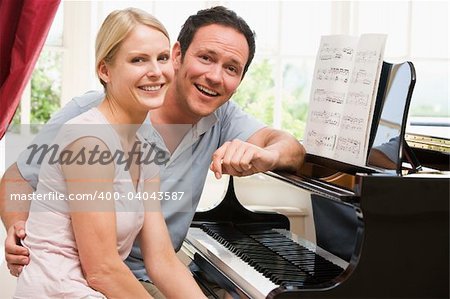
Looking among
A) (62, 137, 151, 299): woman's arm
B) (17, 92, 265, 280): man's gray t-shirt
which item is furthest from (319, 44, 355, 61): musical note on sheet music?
(62, 137, 151, 299): woman's arm

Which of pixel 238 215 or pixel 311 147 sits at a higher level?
pixel 311 147

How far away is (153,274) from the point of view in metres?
2.31

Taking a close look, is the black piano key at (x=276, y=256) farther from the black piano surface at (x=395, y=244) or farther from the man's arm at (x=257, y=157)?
the man's arm at (x=257, y=157)

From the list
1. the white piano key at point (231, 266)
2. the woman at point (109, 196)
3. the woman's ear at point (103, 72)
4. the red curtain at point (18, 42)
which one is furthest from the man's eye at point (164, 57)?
the red curtain at point (18, 42)

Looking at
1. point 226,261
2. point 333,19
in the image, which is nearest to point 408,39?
point 333,19

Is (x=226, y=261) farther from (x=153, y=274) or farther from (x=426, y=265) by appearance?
(x=426, y=265)

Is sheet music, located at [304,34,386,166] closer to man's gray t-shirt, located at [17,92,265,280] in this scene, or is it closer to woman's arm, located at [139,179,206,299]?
man's gray t-shirt, located at [17,92,265,280]

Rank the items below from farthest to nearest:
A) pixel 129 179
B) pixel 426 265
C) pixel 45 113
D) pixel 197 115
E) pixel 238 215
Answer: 1. pixel 45 113
2. pixel 238 215
3. pixel 197 115
4. pixel 129 179
5. pixel 426 265

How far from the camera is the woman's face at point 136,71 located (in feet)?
7.17

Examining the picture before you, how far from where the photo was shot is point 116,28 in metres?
2.16

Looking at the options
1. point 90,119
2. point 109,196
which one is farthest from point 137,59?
point 109,196

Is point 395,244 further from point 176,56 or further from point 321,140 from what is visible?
point 176,56

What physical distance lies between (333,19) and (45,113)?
4.94 ft

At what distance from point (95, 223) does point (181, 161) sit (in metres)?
0.76
